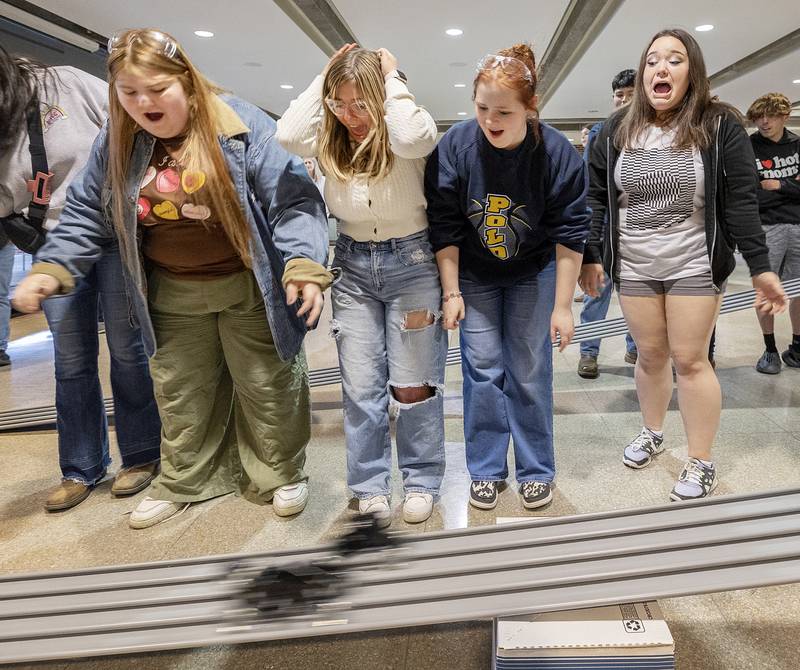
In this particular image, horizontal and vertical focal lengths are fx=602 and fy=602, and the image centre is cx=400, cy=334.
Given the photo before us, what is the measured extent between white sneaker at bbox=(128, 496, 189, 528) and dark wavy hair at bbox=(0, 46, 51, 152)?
1.23m

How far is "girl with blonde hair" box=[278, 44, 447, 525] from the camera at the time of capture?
1.59m

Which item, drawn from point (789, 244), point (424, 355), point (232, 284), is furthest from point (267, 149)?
point (789, 244)

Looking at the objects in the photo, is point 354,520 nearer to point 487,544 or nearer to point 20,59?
point 487,544

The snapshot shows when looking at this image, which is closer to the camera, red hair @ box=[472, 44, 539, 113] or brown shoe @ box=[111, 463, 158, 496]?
red hair @ box=[472, 44, 539, 113]

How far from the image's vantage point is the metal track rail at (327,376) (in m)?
2.81

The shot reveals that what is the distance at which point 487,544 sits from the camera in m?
1.03

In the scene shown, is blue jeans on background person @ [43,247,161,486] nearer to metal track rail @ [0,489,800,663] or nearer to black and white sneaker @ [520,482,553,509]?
metal track rail @ [0,489,800,663]

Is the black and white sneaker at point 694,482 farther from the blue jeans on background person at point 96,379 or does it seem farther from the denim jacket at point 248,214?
the blue jeans on background person at point 96,379

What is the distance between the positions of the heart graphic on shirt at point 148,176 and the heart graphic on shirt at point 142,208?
0.13ft

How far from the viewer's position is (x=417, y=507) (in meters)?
1.91

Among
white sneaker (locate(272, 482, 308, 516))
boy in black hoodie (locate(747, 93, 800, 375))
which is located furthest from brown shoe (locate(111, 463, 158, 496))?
boy in black hoodie (locate(747, 93, 800, 375))

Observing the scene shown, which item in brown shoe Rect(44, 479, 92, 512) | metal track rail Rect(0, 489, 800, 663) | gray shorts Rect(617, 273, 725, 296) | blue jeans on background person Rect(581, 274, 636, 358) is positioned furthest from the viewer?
blue jeans on background person Rect(581, 274, 636, 358)

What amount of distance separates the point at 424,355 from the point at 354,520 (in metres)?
0.80

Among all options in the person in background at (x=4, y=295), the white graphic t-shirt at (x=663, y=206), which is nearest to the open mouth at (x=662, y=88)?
the white graphic t-shirt at (x=663, y=206)
